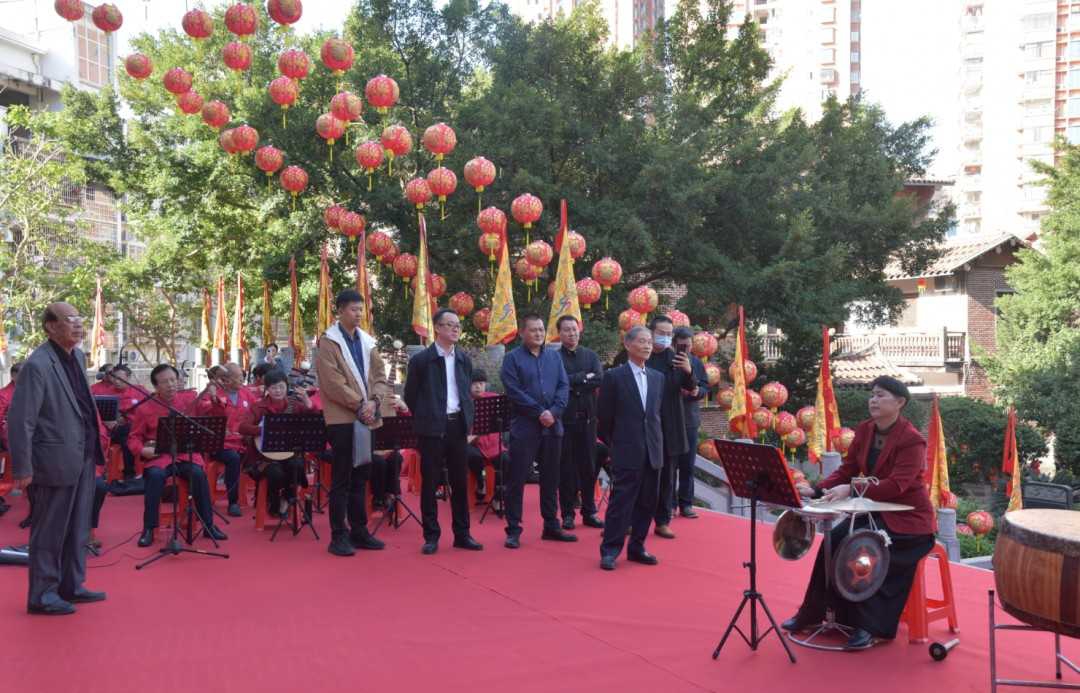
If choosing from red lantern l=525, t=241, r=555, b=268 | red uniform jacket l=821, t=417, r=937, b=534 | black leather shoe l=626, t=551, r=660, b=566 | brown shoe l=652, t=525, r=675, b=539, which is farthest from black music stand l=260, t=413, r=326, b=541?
red lantern l=525, t=241, r=555, b=268

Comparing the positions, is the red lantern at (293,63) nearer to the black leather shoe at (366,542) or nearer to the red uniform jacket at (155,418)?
the red uniform jacket at (155,418)

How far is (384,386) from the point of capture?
7.47m

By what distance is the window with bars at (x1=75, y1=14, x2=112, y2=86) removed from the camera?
40.1 metres

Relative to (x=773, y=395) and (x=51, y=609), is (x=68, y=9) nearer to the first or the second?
(x=51, y=609)

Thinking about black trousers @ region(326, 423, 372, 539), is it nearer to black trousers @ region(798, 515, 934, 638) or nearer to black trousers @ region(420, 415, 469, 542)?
black trousers @ region(420, 415, 469, 542)

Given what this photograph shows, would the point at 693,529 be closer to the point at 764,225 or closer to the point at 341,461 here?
the point at 341,461

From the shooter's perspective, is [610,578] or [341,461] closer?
[610,578]

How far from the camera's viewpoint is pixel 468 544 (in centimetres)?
752

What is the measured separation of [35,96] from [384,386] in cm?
3773

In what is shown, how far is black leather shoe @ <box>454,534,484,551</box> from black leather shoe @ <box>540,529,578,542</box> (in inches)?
23.8

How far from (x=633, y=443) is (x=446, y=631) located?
2101 mm

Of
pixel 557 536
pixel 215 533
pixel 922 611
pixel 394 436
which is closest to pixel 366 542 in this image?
pixel 394 436

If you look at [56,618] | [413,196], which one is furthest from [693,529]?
[413,196]

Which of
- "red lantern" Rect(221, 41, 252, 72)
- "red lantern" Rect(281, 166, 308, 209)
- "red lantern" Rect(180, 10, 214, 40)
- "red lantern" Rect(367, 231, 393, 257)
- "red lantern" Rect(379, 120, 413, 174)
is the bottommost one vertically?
"red lantern" Rect(367, 231, 393, 257)
